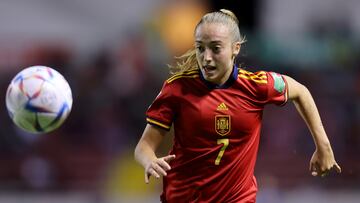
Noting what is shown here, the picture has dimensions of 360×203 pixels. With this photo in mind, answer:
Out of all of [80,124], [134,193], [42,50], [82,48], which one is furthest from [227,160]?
[82,48]

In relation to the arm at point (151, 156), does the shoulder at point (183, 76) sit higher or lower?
higher

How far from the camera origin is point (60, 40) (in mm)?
17594

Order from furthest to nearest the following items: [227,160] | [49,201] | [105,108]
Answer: [105,108]
[49,201]
[227,160]

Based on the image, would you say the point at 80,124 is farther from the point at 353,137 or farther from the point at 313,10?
the point at 313,10

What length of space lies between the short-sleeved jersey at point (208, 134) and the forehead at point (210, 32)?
1.03ft

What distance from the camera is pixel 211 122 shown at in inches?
250

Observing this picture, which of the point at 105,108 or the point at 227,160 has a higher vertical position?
the point at 227,160

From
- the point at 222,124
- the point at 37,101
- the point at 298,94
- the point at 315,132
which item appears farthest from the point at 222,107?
the point at 37,101

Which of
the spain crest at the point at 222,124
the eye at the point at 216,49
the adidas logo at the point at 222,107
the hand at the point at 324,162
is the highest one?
the eye at the point at 216,49

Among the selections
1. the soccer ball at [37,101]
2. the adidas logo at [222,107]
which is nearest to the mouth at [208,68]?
the adidas logo at [222,107]

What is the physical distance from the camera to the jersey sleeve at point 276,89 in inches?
257

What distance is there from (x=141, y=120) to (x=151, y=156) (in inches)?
275

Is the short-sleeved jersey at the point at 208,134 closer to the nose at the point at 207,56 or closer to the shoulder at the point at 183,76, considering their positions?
the shoulder at the point at 183,76

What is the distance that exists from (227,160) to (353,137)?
7164mm
